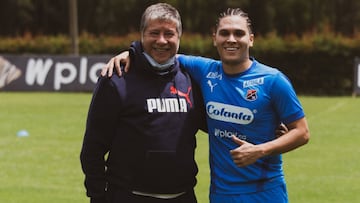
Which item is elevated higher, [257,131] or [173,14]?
[173,14]

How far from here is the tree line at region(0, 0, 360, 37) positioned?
46.7 meters

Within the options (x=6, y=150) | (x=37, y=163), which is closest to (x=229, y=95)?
(x=37, y=163)

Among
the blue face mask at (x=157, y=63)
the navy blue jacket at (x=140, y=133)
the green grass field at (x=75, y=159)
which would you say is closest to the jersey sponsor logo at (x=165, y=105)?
the navy blue jacket at (x=140, y=133)

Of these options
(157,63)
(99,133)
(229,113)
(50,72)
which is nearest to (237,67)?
(229,113)

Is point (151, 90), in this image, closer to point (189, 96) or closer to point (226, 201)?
point (189, 96)

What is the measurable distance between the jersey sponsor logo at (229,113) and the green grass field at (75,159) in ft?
14.5

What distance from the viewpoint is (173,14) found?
15.1 ft

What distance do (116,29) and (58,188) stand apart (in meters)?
41.3

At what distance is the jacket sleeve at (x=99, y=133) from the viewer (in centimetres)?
455

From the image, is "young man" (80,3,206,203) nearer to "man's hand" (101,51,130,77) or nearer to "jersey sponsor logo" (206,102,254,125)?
"man's hand" (101,51,130,77)

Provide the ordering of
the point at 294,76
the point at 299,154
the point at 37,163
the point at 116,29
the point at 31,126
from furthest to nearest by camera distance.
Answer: the point at 116,29, the point at 294,76, the point at 31,126, the point at 299,154, the point at 37,163

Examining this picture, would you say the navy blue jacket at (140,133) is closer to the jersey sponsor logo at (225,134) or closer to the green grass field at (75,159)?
the jersey sponsor logo at (225,134)

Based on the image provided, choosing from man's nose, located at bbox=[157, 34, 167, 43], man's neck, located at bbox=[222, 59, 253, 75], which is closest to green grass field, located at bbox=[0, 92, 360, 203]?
man's neck, located at bbox=[222, 59, 253, 75]

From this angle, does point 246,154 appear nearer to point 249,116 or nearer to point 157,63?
point 249,116
